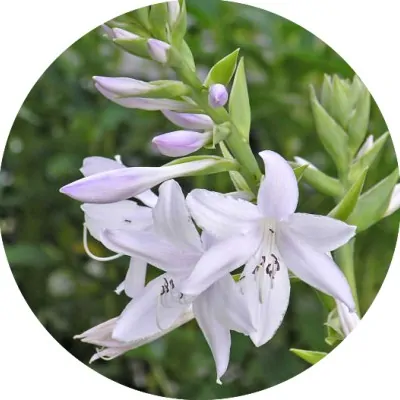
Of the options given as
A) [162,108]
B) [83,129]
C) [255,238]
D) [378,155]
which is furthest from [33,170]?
[378,155]

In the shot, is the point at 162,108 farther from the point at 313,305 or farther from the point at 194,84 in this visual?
the point at 313,305

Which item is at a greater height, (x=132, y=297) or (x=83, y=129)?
(x=83, y=129)

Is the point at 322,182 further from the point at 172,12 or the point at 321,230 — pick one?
the point at 172,12

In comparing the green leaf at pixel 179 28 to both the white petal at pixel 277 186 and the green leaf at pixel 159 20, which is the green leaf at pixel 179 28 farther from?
the white petal at pixel 277 186

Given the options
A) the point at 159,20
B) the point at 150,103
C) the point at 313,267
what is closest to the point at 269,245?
the point at 313,267

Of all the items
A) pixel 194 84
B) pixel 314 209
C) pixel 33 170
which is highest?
pixel 194 84

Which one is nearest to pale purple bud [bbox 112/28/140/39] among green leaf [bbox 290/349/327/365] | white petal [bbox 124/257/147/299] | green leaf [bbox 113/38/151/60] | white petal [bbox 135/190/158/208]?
green leaf [bbox 113/38/151/60]
